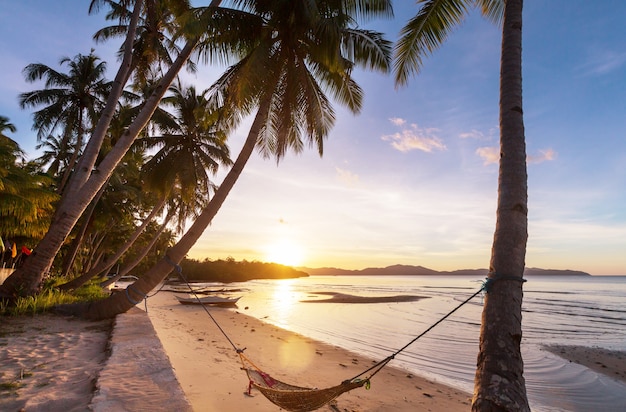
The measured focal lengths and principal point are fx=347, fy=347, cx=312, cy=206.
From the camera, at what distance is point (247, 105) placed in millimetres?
8156

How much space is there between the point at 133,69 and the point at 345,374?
10295mm

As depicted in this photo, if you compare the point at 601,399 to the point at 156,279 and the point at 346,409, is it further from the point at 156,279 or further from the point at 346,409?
the point at 156,279

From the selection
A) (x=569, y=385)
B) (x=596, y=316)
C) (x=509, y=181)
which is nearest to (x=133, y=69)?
(x=509, y=181)

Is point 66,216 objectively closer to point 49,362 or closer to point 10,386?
point 49,362

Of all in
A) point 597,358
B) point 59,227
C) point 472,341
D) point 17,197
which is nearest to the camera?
point 59,227

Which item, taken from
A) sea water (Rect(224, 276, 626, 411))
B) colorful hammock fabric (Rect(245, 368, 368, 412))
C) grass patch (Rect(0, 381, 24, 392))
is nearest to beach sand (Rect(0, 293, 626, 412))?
grass patch (Rect(0, 381, 24, 392))

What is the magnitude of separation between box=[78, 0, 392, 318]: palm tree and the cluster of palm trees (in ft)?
0.09

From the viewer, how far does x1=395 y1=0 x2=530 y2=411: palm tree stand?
7.99ft

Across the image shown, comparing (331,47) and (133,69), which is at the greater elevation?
(133,69)

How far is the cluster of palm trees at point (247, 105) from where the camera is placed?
2.82 metres

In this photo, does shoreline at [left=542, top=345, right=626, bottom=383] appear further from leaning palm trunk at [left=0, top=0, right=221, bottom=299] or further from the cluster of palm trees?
leaning palm trunk at [left=0, top=0, right=221, bottom=299]

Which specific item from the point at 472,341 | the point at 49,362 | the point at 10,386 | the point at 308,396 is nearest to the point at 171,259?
the point at 49,362

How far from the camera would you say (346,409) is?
436 cm

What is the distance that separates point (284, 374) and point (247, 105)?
5806 millimetres
